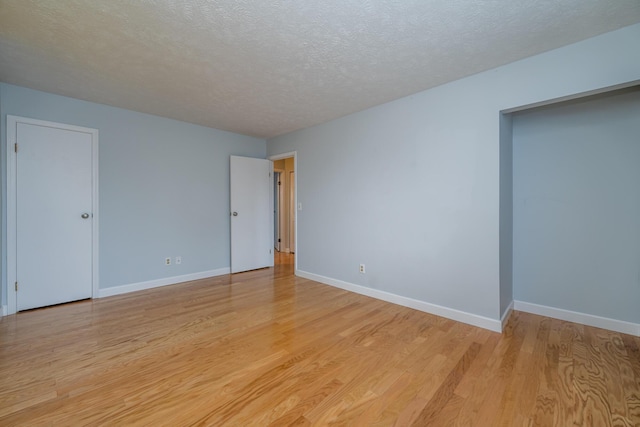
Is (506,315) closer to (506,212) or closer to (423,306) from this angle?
(423,306)

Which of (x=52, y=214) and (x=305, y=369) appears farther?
(x=52, y=214)

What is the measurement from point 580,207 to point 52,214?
219 inches

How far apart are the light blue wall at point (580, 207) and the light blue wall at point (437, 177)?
2.09 feet

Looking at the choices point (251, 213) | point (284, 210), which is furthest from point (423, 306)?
point (284, 210)

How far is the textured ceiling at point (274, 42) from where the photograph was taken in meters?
1.66

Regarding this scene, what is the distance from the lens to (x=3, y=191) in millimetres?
2695

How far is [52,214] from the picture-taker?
2.95 m

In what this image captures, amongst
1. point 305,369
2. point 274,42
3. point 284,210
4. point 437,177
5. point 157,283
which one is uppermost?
point 274,42

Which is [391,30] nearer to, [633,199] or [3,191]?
[633,199]

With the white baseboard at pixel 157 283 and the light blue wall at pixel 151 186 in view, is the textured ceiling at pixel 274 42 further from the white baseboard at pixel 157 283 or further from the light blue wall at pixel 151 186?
the white baseboard at pixel 157 283

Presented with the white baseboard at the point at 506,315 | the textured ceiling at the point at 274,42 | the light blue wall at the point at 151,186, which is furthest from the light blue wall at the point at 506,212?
the light blue wall at the point at 151,186

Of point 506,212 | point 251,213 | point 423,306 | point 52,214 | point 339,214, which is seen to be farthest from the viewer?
point 251,213

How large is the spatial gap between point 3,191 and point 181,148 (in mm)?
1854

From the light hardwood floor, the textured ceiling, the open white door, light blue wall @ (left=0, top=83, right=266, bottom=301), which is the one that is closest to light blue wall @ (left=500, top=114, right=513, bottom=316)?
the light hardwood floor
